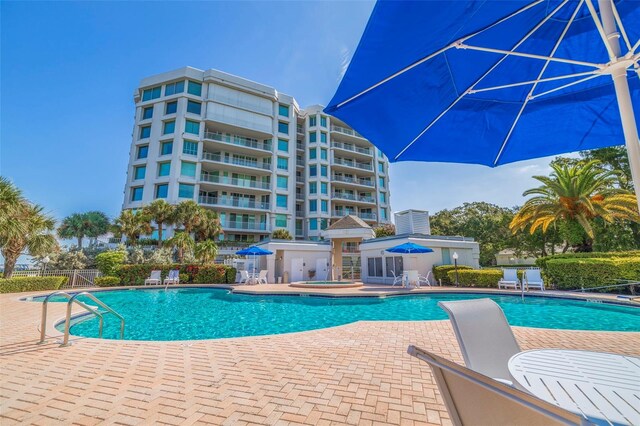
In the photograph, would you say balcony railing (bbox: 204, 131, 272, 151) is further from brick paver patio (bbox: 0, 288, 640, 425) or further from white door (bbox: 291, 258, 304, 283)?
brick paver patio (bbox: 0, 288, 640, 425)

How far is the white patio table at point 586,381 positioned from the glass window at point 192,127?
1249 inches

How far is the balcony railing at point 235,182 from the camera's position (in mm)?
29328

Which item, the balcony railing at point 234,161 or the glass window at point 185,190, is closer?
the glass window at point 185,190

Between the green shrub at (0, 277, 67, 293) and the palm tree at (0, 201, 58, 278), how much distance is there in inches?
26.5

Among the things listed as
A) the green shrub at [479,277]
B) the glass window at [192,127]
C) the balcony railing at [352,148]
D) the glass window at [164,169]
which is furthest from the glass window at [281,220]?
the green shrub at [479,277]

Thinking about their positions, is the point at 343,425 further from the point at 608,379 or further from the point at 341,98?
the point at 341,98

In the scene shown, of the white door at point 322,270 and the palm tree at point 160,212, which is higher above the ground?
the palm tree at point 160,212

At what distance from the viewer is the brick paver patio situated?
244 centimetres

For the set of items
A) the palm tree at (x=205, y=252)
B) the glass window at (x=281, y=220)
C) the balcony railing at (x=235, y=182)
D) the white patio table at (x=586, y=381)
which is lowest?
the white patio table at (x=586, y=381)

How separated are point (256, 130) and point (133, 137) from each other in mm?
12491

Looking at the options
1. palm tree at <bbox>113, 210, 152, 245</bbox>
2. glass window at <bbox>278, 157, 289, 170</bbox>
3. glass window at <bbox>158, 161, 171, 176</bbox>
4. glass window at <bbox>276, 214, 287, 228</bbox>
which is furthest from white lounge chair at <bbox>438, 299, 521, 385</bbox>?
glass window at <bbox>278, 157, 289, 170</bbox>

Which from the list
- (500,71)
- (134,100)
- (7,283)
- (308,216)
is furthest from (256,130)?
(500,71)

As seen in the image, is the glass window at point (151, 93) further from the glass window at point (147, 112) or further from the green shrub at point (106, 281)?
the green shrub at point (106, 281)

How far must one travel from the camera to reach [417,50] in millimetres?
2352
